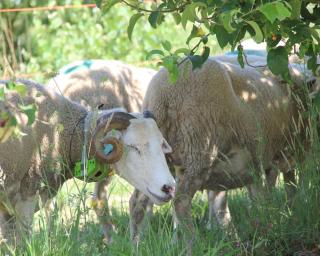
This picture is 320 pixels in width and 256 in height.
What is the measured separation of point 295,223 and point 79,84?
256 centimetres

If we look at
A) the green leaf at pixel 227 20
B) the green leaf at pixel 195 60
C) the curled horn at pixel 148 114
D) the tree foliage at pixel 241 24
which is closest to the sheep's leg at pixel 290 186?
the curled horn at pixel 148 114

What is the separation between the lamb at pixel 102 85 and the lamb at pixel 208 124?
3.29 feet

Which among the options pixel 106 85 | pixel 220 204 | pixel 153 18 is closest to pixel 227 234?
pixel 153 18

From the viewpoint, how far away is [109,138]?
5023 millimetres

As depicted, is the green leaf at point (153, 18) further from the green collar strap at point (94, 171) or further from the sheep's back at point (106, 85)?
the sheep's back at point (106, 85)

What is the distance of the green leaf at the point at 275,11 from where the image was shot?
3.11 metres

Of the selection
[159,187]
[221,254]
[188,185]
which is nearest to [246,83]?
[188,185]

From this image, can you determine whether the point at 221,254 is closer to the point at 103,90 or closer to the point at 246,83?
the point at 246,83

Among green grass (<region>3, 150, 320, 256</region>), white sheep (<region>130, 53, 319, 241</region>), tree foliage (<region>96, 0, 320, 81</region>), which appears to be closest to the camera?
tree foliage (<region>96, 0, 320, 81</region>)

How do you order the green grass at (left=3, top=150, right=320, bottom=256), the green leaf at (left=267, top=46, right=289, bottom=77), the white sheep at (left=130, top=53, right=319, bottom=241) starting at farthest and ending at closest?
Answer: the white sheep at (left=130, top=53, right=319, bottom=241) → the green grass at (left=3, top=150, right=320, bottom=256) → the green leaf at (left=267, top=46, right=289, bottom=77)

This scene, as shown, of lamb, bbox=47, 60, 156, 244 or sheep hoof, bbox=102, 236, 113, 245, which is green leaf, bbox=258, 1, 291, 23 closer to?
sheep hoof, bbox=102, 236, 113, 245

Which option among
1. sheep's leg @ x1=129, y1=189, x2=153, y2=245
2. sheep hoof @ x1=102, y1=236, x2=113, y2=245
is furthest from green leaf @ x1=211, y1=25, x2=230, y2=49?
sheep's leg @ x1=129, y1=189, x2=153, y2=245

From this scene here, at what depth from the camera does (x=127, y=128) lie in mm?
5148

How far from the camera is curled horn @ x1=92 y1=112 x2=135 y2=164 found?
16.6ft
